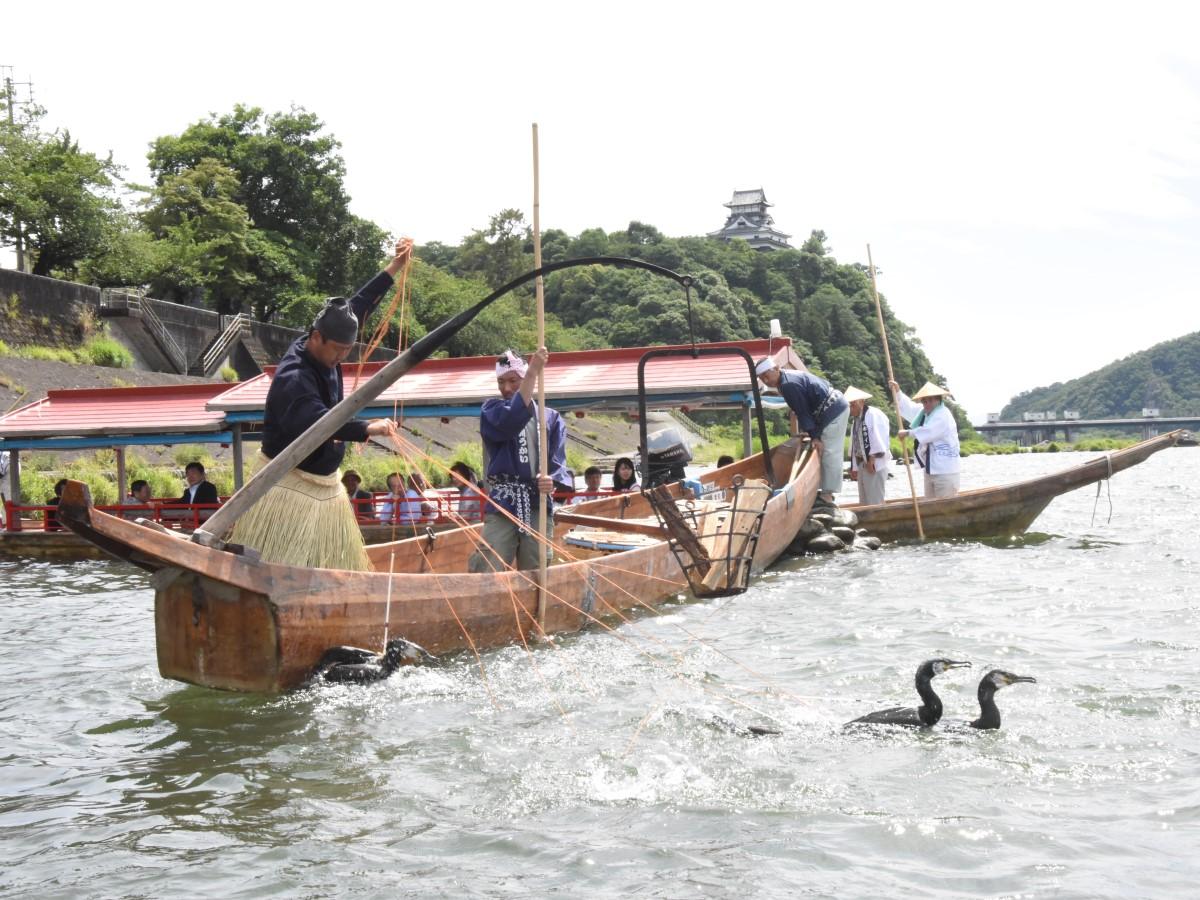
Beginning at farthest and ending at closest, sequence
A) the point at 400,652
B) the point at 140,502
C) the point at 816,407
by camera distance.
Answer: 1. the point at 140,502
2. the point at 816,407
3. the point at 400,652

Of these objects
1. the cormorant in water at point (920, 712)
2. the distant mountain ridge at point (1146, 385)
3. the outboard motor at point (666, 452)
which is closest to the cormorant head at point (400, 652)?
the cormorant in water at point (920, 712)

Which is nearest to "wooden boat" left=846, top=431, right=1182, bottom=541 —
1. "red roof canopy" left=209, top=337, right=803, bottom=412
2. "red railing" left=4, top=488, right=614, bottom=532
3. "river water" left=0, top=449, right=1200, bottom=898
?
"red roof canopy" left=209, top=337, right=803, bottom=412

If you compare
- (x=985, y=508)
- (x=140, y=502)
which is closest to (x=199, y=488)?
(x=140, y=502)

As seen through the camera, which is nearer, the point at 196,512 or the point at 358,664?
the point at 358,664

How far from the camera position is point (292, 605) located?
264 inches

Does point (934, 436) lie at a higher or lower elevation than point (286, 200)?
lower

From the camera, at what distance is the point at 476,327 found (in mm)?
53750

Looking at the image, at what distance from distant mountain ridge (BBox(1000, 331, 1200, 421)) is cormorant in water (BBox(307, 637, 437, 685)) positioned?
486ft

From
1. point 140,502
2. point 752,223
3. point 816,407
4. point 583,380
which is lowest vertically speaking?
point 140,502

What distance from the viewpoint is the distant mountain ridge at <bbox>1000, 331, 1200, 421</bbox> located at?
14550 centimetres

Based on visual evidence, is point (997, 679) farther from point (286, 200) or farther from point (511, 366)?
point (286, 200)

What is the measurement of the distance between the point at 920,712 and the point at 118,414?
1603 cm

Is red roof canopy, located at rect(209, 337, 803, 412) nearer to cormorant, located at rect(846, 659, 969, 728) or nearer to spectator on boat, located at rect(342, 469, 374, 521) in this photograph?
spectator on boat, located at rect(342, 469, 374, 521)

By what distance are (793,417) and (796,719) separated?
32.2ft
